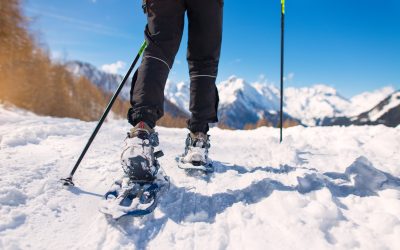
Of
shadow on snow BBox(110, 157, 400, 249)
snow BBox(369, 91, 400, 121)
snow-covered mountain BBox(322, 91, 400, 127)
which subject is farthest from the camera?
snow BBox(369, 91, 400, 121)

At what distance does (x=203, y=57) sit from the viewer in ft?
9.45

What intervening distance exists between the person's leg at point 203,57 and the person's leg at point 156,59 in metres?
0.17

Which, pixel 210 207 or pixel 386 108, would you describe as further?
pixel 386 108

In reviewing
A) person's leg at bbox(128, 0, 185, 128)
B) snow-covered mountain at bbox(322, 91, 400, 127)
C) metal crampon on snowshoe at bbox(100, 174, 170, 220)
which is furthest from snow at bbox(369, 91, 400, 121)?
metal crampon on snowshoe at bbox(100, 174, 170, 220)

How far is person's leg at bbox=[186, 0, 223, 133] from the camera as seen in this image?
2.74 metres

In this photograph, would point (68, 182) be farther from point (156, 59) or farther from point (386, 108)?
point (386, 108)

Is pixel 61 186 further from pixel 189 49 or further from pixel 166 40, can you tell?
pixel 189 49

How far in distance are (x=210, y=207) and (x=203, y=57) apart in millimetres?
1344

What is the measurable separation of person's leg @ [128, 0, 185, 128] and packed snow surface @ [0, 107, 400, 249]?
66cm

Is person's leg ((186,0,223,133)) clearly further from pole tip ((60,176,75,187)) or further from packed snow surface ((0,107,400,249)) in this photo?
pole tip ((60,176,75,187))

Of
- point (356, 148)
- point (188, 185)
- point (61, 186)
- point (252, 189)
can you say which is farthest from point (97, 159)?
point (356, 148)

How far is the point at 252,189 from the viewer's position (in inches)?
99.3

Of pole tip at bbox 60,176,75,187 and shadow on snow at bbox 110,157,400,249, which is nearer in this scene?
shadow on snow at bbox 110,157,400,249

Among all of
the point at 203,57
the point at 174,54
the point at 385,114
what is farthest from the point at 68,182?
the point at 385,114
